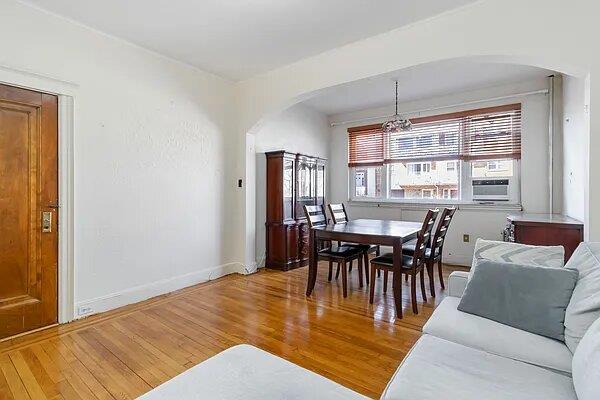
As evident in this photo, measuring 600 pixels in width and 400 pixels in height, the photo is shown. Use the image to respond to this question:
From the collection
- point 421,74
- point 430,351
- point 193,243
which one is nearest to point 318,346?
point 430,351

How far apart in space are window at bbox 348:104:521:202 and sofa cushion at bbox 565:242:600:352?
3.38 metres

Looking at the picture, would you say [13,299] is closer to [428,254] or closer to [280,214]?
[280,214]

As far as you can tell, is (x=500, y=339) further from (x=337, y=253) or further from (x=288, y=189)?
(x=288, y=189)

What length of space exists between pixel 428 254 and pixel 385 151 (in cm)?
253

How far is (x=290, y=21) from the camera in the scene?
2.84m

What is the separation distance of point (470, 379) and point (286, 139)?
4.42 metres

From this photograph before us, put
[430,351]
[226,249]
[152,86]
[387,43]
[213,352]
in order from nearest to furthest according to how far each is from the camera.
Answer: [430,351]
[213,352]
[387,43]
[152,86]
[226,249]

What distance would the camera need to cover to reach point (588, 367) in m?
0.99

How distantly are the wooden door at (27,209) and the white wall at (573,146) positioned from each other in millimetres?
4485

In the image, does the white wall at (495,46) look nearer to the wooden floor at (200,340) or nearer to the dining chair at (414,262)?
the dining chair at (414,262)

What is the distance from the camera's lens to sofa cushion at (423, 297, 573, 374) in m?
1.33

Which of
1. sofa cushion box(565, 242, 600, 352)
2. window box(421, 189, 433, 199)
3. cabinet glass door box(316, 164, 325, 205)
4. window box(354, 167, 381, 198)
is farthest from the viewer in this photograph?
window box(354, 167, 381, 198)

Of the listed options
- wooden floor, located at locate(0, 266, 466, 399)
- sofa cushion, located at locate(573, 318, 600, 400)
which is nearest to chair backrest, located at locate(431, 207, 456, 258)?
wooden floor, located at locate(0, 266, 466, 399)

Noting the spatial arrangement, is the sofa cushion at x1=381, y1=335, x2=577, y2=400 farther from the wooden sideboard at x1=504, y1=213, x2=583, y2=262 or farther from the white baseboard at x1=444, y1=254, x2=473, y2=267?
the white baseboard at x1=444, y1=254, x2=473, y2=267
